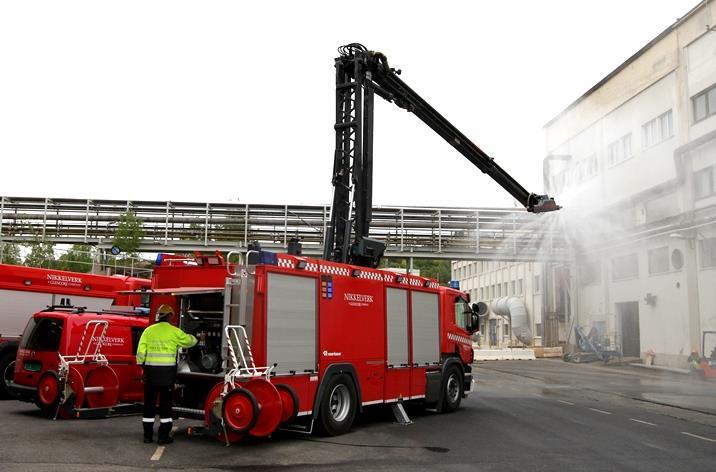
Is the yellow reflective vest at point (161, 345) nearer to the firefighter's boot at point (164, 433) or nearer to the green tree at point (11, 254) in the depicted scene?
the firefighter's boot at point (164, 433)

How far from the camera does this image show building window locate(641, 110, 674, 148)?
2803 cm

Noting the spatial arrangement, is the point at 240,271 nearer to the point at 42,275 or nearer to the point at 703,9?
the point at 42,275

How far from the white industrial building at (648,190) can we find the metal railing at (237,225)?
5.25 metres

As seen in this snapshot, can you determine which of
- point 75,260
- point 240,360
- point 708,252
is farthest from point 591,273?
point 240,360

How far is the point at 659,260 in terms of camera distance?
2920 cm

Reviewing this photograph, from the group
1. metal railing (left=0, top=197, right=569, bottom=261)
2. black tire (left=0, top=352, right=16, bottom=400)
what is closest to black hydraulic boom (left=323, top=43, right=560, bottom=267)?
black tire (left=0, top=352, right=16, bottom=400)

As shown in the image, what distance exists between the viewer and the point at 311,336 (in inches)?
366

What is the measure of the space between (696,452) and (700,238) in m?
19.5

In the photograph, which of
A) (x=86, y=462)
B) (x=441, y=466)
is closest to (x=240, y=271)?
(x=86, y=462)

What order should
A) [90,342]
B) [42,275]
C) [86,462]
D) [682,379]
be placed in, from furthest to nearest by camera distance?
[682,379]
[42,275]
[90,342]
[86,462]

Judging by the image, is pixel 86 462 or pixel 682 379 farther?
pixel 682 379

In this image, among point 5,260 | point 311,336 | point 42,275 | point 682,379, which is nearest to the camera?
point 311,336

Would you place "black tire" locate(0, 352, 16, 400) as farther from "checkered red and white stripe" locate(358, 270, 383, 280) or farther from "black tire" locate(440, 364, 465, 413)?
"black tire" locate(440, 364, 465, 413)

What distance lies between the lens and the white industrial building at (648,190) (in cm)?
2562
